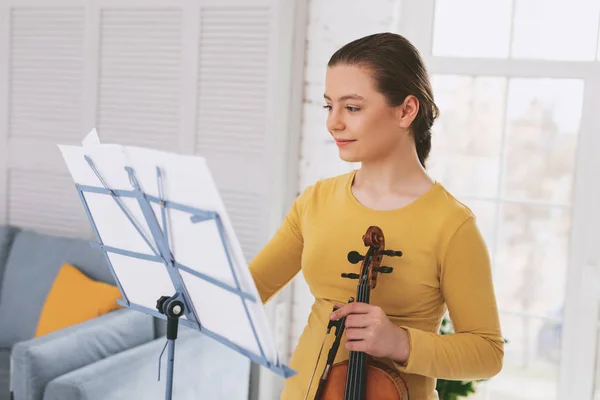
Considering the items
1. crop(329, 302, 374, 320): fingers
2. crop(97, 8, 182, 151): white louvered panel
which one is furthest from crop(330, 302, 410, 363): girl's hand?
crop(97, 8, 182, 151): white louvered panel

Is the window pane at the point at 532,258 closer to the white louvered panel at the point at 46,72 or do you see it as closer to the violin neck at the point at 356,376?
the violin neck at the point at 356,376

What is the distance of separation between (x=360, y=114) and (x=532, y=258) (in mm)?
1561

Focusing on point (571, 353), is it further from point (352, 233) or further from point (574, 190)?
point (352, 233)

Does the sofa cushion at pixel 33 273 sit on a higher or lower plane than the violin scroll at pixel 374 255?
lower

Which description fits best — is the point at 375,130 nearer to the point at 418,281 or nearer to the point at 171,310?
the point at 418,281

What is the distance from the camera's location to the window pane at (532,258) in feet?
8.75

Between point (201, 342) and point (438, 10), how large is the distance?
1499 millimetres

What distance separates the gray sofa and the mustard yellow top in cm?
100

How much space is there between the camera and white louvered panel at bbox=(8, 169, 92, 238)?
3.42 meters

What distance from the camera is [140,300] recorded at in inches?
62.6

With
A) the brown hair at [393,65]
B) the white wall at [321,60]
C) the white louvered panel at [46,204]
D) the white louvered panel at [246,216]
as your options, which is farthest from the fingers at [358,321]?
the white louvered panel at [46,204]

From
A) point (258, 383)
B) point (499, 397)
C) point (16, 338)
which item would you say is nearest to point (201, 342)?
point (258, 383)

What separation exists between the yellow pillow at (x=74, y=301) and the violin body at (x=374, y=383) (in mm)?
1599

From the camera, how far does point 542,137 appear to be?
2656 millimetres
